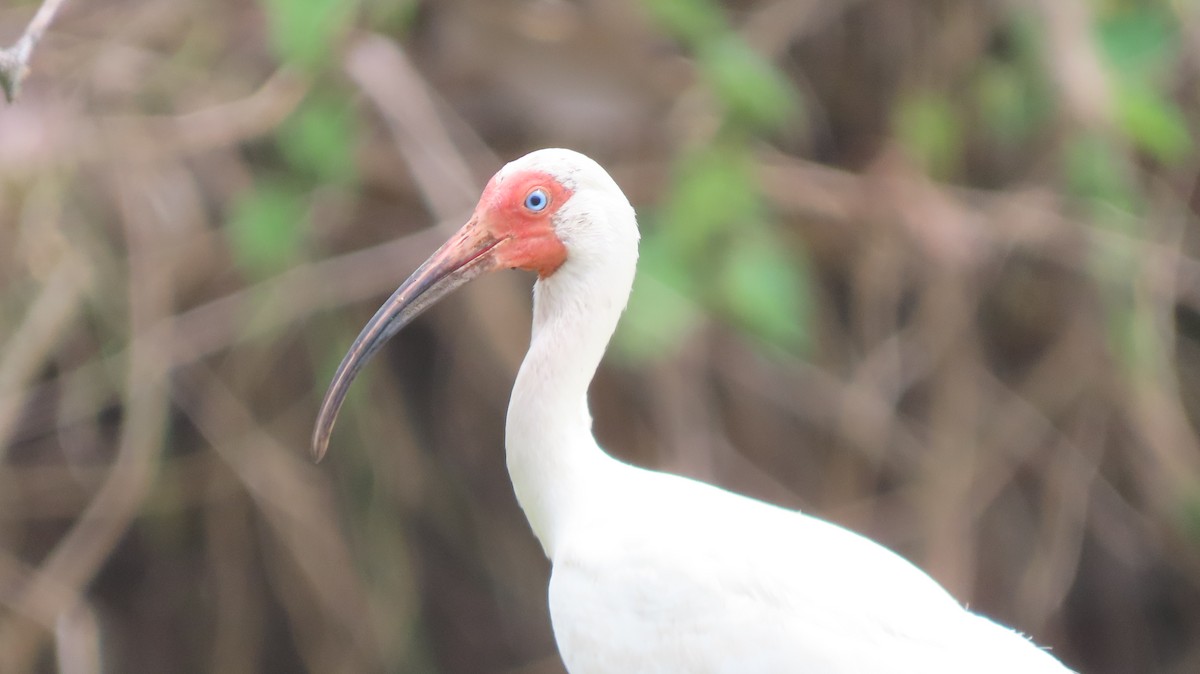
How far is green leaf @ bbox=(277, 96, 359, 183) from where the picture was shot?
309 cm

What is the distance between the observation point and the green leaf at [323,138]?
3094 millimetres

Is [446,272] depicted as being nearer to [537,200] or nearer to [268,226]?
[537,200]

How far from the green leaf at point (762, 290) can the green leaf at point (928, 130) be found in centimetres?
57

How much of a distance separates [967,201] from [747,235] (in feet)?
2.72

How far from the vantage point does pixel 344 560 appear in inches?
145

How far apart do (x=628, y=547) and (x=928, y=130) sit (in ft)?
6.13

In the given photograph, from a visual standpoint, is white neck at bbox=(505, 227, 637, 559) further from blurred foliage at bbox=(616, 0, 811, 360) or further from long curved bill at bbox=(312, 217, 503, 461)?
blurred foliage at bbox=(616, 0, 811, 360)

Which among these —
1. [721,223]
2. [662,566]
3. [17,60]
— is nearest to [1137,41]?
[721,223]

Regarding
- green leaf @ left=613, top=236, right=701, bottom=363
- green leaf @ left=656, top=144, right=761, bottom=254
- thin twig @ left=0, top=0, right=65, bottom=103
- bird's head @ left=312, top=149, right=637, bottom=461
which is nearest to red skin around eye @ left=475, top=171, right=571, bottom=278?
bird's head @ left=312, top=149, right=637, bottom=461

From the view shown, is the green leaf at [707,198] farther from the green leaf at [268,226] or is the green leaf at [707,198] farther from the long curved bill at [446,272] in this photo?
the long curved bill at [446,272]

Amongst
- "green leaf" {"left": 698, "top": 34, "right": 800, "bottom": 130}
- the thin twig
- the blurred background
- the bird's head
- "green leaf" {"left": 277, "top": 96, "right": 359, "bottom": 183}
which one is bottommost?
the blurred background

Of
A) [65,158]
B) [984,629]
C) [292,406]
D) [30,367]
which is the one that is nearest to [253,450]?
[292,406]

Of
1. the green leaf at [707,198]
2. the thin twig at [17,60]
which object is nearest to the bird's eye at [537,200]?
the thin twig at [17,60]

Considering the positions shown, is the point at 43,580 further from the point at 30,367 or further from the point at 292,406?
the point at 292,406
